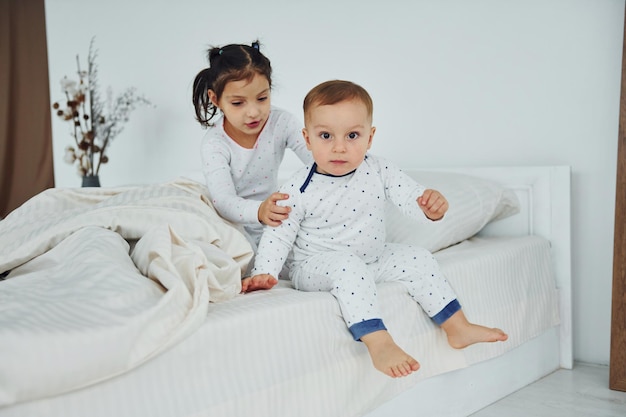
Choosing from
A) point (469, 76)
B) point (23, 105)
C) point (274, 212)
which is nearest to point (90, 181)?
point (23, 105)

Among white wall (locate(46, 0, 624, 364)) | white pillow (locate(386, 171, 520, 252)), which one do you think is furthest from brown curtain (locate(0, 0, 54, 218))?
white pillow (locate(386, 171, 520, 252))

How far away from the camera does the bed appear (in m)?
0.98

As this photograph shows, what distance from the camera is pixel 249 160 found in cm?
189

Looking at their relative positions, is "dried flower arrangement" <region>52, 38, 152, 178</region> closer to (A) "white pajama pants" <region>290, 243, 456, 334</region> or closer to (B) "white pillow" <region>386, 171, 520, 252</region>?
(B) "white pillow" <region>386, 171, 520, 252</region>

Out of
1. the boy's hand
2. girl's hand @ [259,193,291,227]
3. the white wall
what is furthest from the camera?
the white wall

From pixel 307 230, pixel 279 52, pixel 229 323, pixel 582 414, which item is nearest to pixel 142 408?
pixel 229 323

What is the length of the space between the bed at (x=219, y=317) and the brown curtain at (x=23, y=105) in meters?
2.20

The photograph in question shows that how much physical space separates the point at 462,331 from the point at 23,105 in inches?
119

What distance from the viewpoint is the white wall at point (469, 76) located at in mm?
2162

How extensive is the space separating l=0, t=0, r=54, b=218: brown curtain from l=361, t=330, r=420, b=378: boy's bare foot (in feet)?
9.72

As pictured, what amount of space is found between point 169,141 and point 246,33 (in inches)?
26.2

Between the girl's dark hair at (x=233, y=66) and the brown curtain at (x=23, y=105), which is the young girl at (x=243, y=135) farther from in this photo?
the brown curtain at (x=23, y=105)

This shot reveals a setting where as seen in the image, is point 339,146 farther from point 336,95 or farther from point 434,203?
point 434,203

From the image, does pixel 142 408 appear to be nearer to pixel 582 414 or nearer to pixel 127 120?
pixel 582 414
